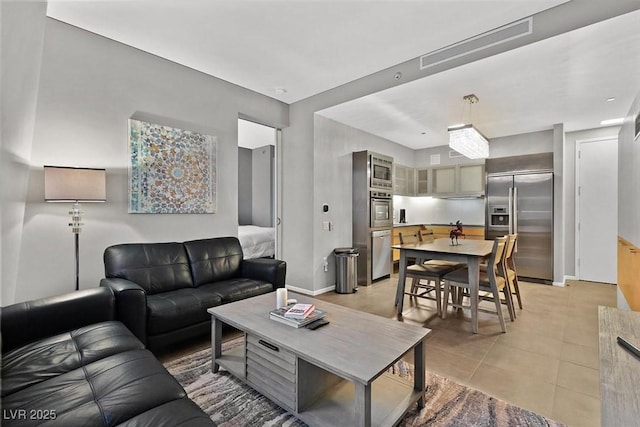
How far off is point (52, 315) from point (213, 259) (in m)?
1.49

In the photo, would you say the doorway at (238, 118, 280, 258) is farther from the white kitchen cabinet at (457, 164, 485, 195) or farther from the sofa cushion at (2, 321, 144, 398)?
the sofa cushion at (2, 321, 144, 398)

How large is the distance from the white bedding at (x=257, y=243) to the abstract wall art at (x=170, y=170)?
1369 mm

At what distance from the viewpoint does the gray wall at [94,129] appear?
8.27 ft

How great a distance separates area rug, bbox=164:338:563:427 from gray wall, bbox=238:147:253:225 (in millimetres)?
5229

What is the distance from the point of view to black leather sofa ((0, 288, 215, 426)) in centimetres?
107

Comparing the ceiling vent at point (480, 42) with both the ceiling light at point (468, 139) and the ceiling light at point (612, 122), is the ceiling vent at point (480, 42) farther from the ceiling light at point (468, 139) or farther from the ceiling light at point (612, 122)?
the ceiling light at point (612, 122)

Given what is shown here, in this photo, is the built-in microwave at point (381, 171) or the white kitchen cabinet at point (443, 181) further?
Result: the white kitchen cabinet at point (443, 181)

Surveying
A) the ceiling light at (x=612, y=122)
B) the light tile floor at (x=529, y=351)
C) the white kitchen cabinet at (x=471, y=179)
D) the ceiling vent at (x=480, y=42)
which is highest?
the ceiling vent at (x=480, y=42)

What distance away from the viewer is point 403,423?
166 cm

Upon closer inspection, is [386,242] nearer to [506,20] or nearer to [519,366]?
[519,366]

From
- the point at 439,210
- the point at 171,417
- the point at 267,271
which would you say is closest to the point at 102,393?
the point at 171,417

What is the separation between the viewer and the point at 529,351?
8.32 ft

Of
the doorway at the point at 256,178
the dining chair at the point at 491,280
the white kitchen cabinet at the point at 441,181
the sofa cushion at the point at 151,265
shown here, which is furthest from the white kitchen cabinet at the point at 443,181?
the sofa cushion at the point at 151,265

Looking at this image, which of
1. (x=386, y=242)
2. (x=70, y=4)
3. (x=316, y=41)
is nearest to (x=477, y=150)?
(x=386, y=242)
